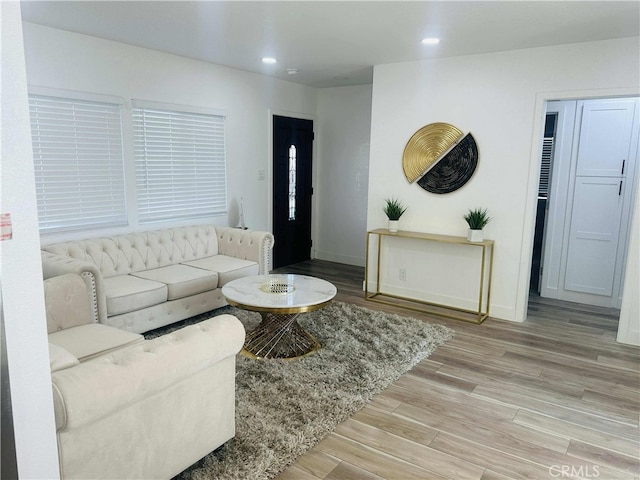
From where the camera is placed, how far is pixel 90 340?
8.36ft

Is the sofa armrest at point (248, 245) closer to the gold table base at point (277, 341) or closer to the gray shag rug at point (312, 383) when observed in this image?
the gray shag rug at point (312, 383)

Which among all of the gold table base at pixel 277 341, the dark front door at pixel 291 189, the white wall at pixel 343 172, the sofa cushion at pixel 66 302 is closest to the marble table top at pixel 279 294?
the gold table base at pixel 277 341

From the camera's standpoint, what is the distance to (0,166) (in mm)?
1057

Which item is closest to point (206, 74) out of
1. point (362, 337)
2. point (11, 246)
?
point (362, 337)

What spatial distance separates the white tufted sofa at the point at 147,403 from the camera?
1.51 meters

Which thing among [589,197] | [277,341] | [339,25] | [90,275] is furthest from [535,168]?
[90,275]

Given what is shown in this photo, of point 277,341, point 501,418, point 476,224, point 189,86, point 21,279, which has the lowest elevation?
point 501,418

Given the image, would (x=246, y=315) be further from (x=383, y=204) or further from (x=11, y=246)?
(x=11, y=246)

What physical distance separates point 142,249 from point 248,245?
104 cm

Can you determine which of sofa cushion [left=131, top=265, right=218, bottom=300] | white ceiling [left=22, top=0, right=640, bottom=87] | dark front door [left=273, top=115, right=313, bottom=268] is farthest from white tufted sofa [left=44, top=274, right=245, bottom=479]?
dark front door [left=273, top=115, right=313, bottom=268]

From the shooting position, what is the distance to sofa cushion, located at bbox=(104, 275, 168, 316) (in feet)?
11.1

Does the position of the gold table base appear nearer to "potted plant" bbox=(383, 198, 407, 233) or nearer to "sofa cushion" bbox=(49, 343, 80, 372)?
"sofa cushion" bbox=(49, 343, 80, 372)

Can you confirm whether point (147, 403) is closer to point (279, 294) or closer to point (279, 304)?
point (279, 304)

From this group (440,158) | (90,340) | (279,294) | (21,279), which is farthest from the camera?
(440,158)
